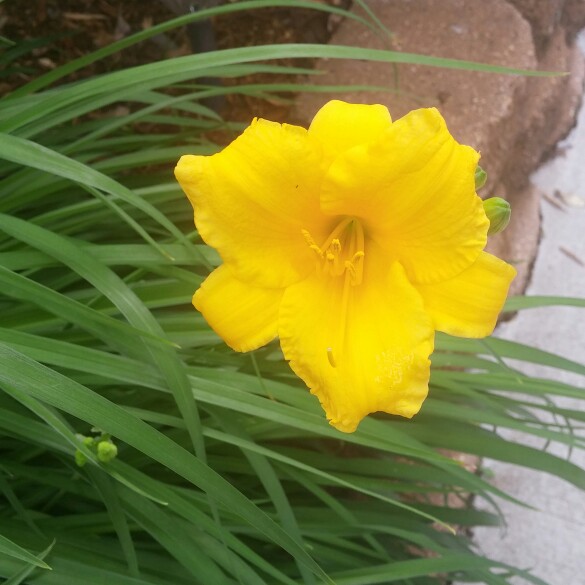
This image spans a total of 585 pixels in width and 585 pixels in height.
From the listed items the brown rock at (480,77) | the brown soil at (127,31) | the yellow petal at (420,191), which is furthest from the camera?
the brown soil at (127,31)

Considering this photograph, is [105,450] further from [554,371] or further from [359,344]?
[554,371]

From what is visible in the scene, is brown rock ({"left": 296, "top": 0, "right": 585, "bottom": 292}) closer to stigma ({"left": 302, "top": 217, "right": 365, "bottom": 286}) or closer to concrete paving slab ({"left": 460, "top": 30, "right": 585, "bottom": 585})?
concrete paving slab ({"left": 460, "top": 30, "right": 585, "bottom": 585})

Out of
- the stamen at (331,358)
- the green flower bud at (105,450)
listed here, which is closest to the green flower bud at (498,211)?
the stamen at (331,358)

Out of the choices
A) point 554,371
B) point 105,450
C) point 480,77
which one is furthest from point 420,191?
point 554,371

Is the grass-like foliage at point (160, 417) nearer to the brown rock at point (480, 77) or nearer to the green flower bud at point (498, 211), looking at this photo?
the green flower bud at point (498, 211)

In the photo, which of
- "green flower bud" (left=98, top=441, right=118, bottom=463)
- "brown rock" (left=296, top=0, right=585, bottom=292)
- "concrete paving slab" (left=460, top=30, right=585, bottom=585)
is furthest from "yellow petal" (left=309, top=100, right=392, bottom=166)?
"concrete paving slab" (left=460, top=30, right=585, bottom=585)

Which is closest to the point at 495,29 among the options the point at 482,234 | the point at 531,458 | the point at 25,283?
the point at 531,458

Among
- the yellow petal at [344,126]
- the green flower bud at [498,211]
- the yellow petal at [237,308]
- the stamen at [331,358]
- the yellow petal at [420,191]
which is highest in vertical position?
the yellow petal at [344,126]
